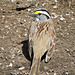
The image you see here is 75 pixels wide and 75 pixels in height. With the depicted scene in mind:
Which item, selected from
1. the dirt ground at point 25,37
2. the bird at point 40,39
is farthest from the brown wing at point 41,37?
the dirt ground at point 25,37

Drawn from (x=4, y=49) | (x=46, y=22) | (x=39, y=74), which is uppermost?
(x=46, y=22)

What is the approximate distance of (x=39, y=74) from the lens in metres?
5.17

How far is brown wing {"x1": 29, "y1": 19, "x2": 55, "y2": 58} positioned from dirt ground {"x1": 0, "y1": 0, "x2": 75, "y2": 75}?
1.47 ft

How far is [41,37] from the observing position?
18.1ft

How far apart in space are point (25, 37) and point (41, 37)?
1.16m

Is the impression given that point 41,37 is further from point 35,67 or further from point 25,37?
point 25,37

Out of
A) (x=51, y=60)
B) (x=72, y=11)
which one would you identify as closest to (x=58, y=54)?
(x=51, y=60)

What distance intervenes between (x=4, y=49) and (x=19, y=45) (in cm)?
50

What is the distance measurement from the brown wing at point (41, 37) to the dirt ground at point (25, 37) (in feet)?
1.47

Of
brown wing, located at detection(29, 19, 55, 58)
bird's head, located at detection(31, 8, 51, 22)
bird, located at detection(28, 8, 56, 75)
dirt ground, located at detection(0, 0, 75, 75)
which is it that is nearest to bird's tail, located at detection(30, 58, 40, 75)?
bird, located at detection(28, 8, 56, 75)

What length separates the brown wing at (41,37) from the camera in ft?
17.6

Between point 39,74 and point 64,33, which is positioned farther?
point 64,33

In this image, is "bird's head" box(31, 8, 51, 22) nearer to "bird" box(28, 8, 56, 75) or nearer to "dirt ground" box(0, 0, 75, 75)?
"bird" box(28, 8, 56, 75)

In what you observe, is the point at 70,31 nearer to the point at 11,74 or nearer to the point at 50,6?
the point at 50,6
